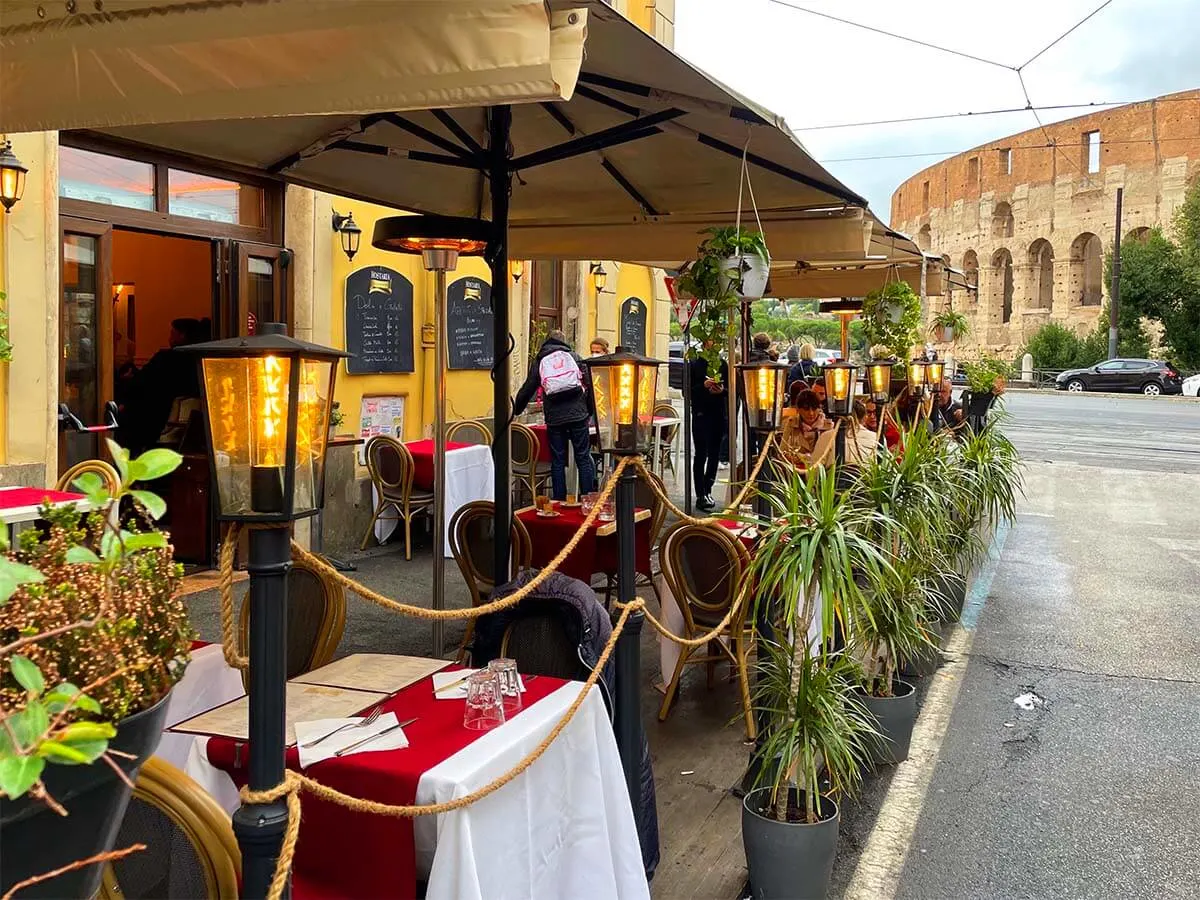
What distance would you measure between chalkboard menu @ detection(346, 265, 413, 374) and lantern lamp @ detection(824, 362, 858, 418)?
4149mm

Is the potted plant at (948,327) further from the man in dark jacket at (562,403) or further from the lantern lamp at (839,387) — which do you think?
the lantern lamp at (839,387)

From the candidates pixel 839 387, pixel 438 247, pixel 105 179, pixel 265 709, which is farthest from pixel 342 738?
pixel 105 179

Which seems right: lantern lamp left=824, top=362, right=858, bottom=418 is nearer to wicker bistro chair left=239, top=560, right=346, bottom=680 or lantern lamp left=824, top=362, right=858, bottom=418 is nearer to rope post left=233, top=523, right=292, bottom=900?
wicker bistro chair left=239, top=560, right=346, bottom=680

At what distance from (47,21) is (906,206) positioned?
210 ft

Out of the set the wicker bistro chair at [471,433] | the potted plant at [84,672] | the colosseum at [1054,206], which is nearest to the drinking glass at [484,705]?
the potted plant at [84,672]

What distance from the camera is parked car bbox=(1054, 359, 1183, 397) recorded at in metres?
33.2

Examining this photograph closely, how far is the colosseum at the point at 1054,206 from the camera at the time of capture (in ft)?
136

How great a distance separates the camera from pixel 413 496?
794cm

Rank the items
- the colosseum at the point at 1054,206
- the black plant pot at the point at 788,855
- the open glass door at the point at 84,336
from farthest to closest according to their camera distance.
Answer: the colosseum at the point at 1054,206 < the open glass door at the point at 84,336 < the black plant pot at the point at 788,855

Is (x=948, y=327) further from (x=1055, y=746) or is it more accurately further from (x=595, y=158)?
(x=1055, y=746)

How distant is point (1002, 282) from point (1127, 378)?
1660cm

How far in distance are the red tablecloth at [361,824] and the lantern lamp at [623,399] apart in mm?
1100

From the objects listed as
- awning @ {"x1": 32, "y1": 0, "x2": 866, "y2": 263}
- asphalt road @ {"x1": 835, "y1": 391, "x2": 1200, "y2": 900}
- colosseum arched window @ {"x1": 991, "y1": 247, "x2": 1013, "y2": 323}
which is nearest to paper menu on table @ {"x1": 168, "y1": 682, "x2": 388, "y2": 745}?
asphalt road @ {"x1": 835, "y1": 391, "x2": 1200, "y2": 900}

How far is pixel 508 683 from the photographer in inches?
99.3
